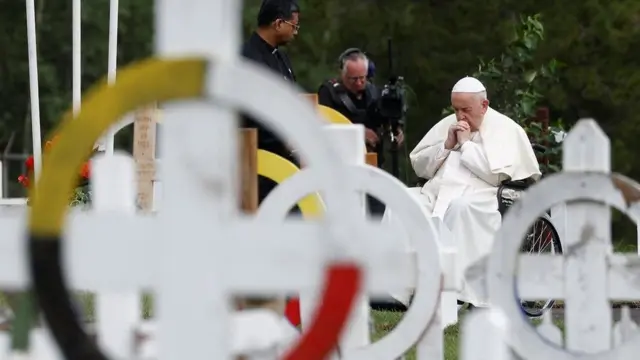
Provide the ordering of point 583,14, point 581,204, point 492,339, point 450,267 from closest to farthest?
point 492,339 < point 581,204 < point 450,267 < point 583,14

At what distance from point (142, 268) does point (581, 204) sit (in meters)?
1.47

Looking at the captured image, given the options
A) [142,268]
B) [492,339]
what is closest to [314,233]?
[142,268]

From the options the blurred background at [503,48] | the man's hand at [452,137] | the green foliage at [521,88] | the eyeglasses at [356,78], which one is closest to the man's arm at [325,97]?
the eyeglasses at [356,78]

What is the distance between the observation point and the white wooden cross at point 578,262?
3.65 m

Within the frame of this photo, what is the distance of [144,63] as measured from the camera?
8.27ft

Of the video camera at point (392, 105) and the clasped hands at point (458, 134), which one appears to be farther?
the video camera at point (392, 105)

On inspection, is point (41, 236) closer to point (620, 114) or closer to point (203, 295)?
point (203, 295)

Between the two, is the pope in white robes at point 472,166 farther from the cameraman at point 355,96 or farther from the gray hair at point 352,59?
the gray hair at point 352,59

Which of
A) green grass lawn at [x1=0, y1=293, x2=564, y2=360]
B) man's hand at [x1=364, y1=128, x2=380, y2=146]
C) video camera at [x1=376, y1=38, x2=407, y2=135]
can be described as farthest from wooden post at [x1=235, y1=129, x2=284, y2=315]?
video camera at [x1=376, y1=38, x2=407, y2=135]

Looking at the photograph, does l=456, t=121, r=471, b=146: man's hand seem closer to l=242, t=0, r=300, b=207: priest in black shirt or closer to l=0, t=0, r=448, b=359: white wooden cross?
l=242, t=0, r=300, b=207: priest in black shirt

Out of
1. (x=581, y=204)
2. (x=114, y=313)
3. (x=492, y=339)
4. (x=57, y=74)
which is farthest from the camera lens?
(x=57, y=74)

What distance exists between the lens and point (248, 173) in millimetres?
4605

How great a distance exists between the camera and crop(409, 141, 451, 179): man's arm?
870cm

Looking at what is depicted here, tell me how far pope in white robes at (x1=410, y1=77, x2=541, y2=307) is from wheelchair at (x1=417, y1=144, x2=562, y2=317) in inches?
1.8
